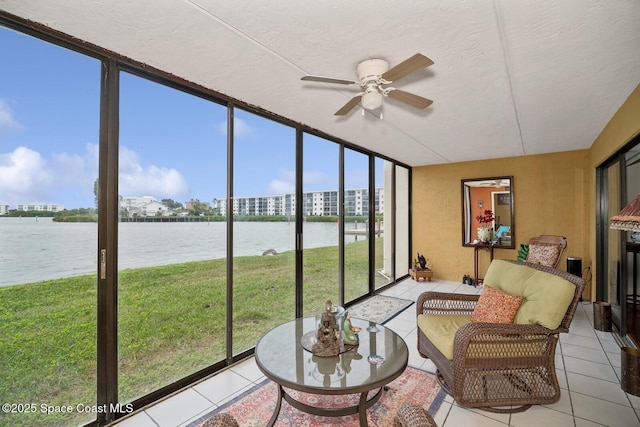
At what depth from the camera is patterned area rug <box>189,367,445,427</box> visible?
1.88 meters

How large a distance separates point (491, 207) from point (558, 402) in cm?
395

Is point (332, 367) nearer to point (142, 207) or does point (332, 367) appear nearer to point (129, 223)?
point (129, 223)

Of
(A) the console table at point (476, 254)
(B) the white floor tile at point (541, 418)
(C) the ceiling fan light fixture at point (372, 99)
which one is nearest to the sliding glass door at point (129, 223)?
(C) the ceiling fan light fixture at point (372, 99)

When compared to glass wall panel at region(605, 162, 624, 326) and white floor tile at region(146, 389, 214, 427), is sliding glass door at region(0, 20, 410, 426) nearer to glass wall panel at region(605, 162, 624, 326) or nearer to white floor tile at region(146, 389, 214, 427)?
white floor tile at region(146, 389, 214, 427)

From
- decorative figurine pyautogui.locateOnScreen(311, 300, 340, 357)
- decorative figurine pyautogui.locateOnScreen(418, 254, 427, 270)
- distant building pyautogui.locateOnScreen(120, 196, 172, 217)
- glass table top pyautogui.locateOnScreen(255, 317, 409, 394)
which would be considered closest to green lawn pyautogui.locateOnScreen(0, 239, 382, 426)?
distant building pyautogui.locateOnScreen(120, 196, 172, 217)

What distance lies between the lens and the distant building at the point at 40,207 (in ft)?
5.75

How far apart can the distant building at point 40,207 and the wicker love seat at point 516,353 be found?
9.37 ft

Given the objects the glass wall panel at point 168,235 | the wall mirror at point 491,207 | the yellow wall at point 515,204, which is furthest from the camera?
the wall mirror at point 491,207

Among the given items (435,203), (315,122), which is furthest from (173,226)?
(435,203)

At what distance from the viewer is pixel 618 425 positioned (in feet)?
6.03

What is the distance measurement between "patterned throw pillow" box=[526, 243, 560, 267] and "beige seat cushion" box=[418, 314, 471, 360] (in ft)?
6.88

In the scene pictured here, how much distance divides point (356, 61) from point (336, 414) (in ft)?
7.65

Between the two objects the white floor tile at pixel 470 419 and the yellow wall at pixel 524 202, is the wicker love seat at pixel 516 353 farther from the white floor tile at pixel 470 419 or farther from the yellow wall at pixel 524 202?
the yellow wall at pixel 524 202

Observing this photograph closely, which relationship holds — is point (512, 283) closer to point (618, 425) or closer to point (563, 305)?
point (563, 305)
